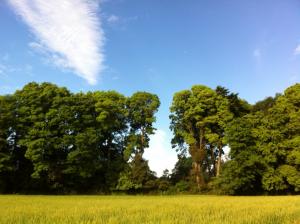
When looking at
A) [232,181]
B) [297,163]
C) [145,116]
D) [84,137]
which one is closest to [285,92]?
[297,163]

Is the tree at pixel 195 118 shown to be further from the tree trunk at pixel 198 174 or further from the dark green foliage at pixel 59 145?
the dark green foliage at pixel 59 145

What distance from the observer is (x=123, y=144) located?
56.9 meters

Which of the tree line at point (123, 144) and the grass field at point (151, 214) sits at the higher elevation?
the tree line at point (123, 144)

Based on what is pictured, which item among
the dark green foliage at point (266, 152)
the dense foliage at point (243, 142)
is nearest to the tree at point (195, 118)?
the dense foliage at point (243, 142)

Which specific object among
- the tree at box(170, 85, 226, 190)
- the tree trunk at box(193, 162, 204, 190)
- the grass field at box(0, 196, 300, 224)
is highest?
the tree at box(170, 85, 226, 190)

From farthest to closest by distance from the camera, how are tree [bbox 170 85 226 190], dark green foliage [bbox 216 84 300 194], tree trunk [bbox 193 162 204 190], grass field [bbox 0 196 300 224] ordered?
tree [bbox 170 85 226 190]
tree trunk [bbox 193 162 204 190]
dark green foliage [bbox 216 84 300 194]
grass field [bbox 0 196 300 224]

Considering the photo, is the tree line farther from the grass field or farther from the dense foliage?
the grass field

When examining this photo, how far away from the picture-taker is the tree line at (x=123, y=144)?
47750 mm

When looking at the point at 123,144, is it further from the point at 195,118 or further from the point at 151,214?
the point at 151,214

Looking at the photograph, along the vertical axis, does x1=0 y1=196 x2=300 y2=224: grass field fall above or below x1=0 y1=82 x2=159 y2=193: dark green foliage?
below

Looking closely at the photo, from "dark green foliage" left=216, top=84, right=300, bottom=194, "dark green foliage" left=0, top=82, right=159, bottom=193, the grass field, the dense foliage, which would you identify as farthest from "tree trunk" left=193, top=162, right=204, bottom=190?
the grass field

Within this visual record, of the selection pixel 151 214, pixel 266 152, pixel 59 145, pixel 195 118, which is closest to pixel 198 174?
pixel 195 118

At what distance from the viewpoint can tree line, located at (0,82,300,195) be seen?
1880 inches

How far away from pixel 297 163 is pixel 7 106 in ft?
118
